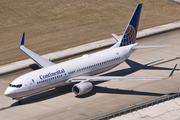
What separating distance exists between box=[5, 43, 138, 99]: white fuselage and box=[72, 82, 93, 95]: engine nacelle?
2.13m

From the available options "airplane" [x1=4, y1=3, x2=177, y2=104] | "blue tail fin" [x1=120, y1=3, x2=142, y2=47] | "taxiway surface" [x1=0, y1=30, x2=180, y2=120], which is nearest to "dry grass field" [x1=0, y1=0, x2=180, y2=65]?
"taxiway surface" [x1=0, y1=30, x2=180, y2=120]

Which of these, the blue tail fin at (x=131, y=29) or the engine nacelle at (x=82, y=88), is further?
the blue tail fin at (x=131, y=29)

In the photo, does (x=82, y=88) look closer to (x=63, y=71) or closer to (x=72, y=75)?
(x=72, y=75)

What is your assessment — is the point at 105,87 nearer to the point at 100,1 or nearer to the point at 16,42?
the point at 16,42

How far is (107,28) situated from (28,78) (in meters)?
38.3

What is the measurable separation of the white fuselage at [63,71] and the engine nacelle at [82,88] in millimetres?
2127

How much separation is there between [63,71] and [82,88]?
3586 mm

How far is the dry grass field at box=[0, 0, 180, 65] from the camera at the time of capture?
70.1 meters

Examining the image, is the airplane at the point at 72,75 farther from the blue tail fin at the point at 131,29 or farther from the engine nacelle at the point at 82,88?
the blue tail fin at the point at 131,29

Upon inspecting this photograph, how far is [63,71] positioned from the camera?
44969 millimetres

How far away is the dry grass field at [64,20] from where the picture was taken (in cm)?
7012

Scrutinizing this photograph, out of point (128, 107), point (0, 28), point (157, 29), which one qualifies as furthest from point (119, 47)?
point (0, 28)

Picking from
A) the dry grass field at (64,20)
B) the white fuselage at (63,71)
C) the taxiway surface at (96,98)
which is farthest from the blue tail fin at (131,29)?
the dry grass field at (64,20)

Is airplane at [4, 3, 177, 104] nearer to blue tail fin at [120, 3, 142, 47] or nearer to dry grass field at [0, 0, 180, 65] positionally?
blue tail fin at [120, 3, 142, 47]
